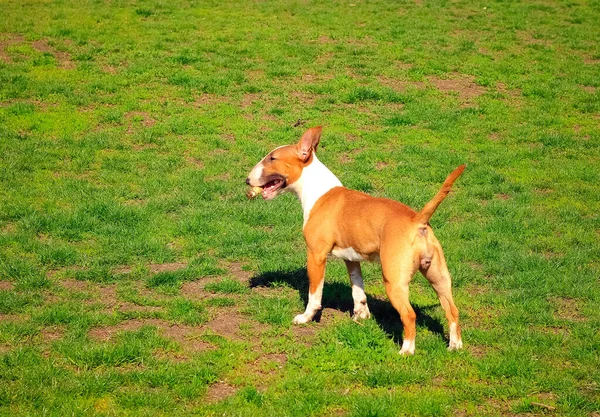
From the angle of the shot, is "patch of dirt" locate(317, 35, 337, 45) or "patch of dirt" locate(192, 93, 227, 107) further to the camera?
"patch of dirt" locate(317, 35, 337, 45)

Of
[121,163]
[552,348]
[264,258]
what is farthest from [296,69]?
[552,348]

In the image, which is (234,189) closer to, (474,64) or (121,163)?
(121,163)

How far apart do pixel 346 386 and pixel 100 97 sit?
35.8 feet

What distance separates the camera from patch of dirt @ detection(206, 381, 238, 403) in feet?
20.4

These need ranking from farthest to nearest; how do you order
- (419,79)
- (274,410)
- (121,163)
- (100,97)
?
(419,79) < (100,97) < (121,163) < (274,410)

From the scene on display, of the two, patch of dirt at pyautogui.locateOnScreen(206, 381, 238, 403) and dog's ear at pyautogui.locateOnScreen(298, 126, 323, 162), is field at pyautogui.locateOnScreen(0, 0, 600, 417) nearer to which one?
patch of dirt at pyautogui.locateOnScreen(206, 381, 238, 403)

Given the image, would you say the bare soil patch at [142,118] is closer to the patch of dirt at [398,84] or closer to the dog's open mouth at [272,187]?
the patch of dirt at [398,84]

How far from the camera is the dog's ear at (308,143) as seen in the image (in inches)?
303

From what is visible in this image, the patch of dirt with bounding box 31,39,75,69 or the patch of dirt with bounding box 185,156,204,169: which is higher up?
the patch of dirt with bounding box 31,39,75,69

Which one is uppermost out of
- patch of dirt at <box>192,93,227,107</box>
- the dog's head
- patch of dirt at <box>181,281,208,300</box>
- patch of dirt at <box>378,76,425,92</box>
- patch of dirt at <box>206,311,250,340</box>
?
the dog's head

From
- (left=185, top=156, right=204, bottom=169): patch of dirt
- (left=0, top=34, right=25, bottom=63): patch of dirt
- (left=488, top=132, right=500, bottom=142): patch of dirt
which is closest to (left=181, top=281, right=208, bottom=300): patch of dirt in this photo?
(left=185, top=156, right=204, bottom=169): patch of dirt

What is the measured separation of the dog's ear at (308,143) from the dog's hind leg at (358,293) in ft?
3.88

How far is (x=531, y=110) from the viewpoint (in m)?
15.7

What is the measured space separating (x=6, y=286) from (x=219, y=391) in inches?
133
